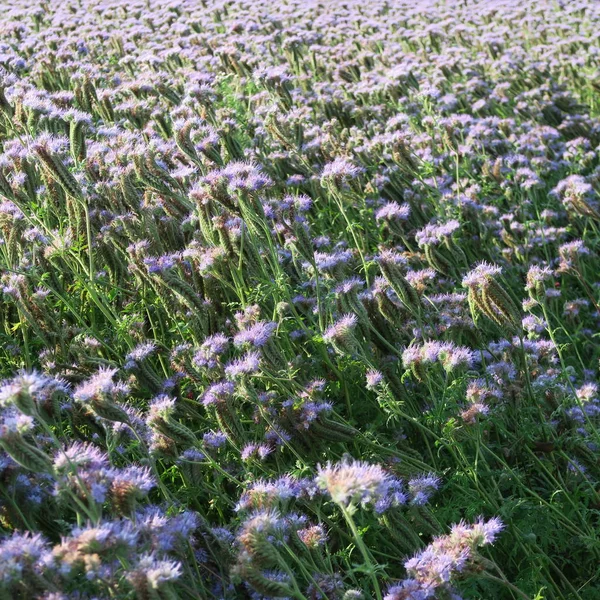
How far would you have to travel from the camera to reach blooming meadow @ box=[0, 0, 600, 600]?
2416 millimetres

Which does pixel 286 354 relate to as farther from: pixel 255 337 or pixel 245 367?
pixel 245 367

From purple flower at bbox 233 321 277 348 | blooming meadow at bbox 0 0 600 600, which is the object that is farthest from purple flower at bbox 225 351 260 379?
purple flower at bbox 233 321 277 348

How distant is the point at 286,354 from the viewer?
4043 mm

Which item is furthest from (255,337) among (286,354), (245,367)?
(286,354)

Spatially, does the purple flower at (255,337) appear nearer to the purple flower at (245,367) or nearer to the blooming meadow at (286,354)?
the blooming meadow at (286,354)

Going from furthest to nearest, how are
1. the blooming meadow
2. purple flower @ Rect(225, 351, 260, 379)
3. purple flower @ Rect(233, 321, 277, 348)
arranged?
purple flower @ Rect(233, 321, 277, 348) → purple flower @ Rect(225, 351, 260, 379) → the blooming meadow

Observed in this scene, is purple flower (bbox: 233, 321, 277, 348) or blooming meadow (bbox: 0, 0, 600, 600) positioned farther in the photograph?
purple flower (bbox: 233, 321, 277, 348)

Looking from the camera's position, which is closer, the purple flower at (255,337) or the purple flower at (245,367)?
the purple flower at (245,367)

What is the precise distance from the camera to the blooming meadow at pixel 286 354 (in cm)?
242

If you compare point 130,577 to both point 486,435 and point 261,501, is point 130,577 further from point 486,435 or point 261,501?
point 486,435

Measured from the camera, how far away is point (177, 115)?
540 centimetres

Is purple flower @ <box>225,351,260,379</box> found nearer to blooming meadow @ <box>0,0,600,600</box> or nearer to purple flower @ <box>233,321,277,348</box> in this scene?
blooming meadow @ <box>0,0,600,600</box>

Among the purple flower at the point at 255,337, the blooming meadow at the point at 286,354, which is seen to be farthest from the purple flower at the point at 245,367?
the purple flower at the point at 255,337

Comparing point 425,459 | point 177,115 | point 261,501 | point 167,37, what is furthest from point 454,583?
point 167,37
